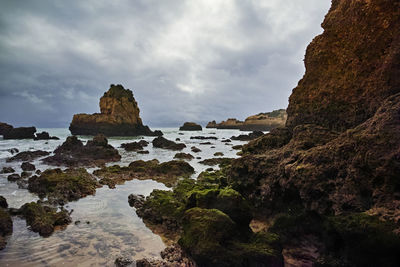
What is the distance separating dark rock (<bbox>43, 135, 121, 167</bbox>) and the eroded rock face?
17306mm

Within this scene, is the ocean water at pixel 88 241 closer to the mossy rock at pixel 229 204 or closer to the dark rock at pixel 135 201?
the dark rock at pixel 135 201

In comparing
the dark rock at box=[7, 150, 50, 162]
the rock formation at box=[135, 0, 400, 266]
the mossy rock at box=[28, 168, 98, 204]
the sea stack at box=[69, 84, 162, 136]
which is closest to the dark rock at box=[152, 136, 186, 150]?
the dark rock at box=[7, 150, 50, 162]

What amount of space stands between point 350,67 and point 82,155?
23099mm

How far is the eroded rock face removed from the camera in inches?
252

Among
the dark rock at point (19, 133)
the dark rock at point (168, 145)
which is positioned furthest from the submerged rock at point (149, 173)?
the dark rock at point (19, 133)

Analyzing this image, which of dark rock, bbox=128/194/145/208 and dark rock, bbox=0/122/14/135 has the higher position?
dark rock, bbox=0/122/14/135

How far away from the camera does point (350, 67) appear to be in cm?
769

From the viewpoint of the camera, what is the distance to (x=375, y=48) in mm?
6875

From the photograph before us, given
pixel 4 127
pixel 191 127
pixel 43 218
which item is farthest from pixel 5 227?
pixel 191 127

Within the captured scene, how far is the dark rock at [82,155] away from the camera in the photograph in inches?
735

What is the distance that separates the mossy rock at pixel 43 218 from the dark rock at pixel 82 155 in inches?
454

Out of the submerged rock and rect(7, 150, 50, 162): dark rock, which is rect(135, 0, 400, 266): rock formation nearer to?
the submerged rock

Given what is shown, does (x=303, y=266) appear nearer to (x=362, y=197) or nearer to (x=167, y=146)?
(x=362, y=197)

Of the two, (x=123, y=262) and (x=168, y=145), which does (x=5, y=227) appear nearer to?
(x=123, y=262)
